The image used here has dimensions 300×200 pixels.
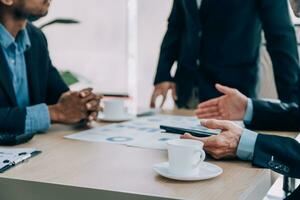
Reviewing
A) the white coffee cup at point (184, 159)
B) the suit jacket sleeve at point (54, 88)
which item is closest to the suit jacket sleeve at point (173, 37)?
the suit jacket sleeve at point (54, 88)

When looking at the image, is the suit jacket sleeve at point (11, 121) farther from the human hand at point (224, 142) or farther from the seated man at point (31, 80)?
the human hand at point (224, 142)

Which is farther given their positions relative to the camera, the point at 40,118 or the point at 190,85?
the point at 190,85

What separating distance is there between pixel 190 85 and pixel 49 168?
1.39 m

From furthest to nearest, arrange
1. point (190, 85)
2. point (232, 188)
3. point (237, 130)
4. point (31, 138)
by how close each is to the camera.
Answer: point (190, 85) < point (31, 138) < point (237, 130) < point (232, 188)

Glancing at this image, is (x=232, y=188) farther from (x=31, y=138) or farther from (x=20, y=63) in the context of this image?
(x=20, y=63)

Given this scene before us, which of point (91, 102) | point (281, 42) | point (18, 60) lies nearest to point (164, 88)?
point (281, 42)

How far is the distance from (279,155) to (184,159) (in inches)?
11.4

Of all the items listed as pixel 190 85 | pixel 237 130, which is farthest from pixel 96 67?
pixel 237 130

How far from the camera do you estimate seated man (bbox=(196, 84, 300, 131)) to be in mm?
1624

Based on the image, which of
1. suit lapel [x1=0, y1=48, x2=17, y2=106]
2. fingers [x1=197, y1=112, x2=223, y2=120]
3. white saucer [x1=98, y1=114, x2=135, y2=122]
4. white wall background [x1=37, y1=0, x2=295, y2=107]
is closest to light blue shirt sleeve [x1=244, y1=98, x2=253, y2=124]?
fingers [x1=197, y1=112, x2=223, y2=120]

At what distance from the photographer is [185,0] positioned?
2.32 metres

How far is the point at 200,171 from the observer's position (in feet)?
3.34

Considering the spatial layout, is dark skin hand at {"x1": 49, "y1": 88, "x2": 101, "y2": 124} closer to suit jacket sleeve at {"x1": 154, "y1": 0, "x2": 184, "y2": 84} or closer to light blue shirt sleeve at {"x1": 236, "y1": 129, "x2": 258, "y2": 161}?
light blue shirt sleeve at {"x1": 236, "y1": 129, "x2": 258, "y2": 161}

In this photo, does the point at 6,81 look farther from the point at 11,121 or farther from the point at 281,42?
the point at 281,42
